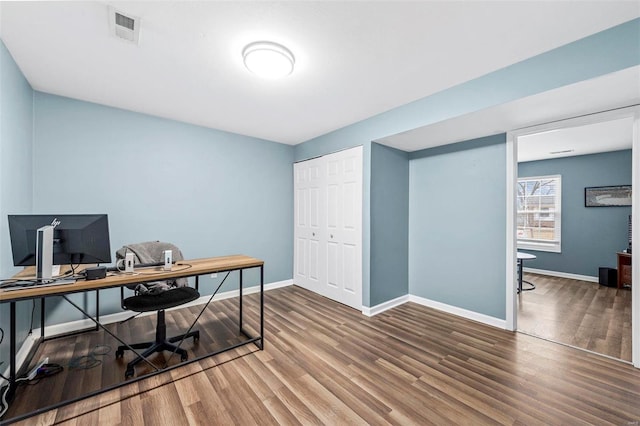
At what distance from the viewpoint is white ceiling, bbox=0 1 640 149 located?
62.5 inches

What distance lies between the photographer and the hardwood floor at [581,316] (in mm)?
2545

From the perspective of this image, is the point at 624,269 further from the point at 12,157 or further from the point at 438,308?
the point at 12,157

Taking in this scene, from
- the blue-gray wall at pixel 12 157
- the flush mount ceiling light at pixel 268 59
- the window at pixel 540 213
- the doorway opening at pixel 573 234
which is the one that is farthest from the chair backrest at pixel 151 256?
the window at pixel 540 213

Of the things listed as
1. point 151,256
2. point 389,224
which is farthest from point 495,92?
point 151,256

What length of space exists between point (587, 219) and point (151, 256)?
7214mm

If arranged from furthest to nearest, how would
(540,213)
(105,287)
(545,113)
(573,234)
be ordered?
(540,213) < (573,234) < (545,113) < (105,287)

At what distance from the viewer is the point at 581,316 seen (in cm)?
319

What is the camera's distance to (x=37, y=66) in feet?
7.24

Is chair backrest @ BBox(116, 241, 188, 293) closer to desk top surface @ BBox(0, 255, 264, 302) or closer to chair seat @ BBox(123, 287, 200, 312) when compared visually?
chair seat @ BBox(123, 287, 200, 312)

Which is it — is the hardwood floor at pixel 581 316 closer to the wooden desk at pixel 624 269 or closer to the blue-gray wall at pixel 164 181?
the wooden desk at pixel 624 269

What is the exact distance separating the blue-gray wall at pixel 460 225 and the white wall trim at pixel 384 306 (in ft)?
0.62

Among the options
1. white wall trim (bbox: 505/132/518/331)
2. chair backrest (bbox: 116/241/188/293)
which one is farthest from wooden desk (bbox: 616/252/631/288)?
chair backrest (bbox: 116/241/188/293)

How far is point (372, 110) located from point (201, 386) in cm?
311

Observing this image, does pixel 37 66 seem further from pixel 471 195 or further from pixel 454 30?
pixel 471 195
